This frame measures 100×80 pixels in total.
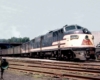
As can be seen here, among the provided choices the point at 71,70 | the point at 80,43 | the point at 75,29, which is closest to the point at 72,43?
the point at 80,43

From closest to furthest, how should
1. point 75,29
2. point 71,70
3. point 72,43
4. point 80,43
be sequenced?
point 71,70, point 80,43, point 72,43, point 75,29

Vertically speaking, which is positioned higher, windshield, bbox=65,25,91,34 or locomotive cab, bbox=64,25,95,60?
windshield, bbox=65,25,91,34

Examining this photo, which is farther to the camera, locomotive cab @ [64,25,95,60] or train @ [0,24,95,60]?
train @ [0,24,95,60]

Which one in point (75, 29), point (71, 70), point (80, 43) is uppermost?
point (75, 29)

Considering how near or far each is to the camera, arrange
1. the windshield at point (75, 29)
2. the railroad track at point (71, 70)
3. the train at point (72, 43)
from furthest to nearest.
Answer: the windshield at point (75, 29) → the train at point (72, 43) → the railroad track at point (71, 70)

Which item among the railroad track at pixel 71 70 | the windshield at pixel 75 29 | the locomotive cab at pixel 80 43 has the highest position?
the windshield at pixel 75 29

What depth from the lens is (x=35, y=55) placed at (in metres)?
29.2

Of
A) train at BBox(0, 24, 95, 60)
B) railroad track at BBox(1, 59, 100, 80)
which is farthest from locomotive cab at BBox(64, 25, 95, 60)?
railroad track at BBox(1, 59, 100, 80)

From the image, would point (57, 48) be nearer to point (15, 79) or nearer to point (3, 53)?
point (15, 79)

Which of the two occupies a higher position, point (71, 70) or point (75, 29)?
point (75, 29)

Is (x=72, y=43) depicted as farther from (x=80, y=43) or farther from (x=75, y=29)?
(x=75, y=29)

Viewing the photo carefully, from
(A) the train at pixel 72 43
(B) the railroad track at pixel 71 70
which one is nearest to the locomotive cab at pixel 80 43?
(A) the train at pixel 72 43

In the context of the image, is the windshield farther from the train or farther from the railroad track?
the railroad track

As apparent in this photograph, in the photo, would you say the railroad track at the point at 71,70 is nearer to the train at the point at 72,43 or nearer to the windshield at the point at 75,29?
the train at the point at 72,43
